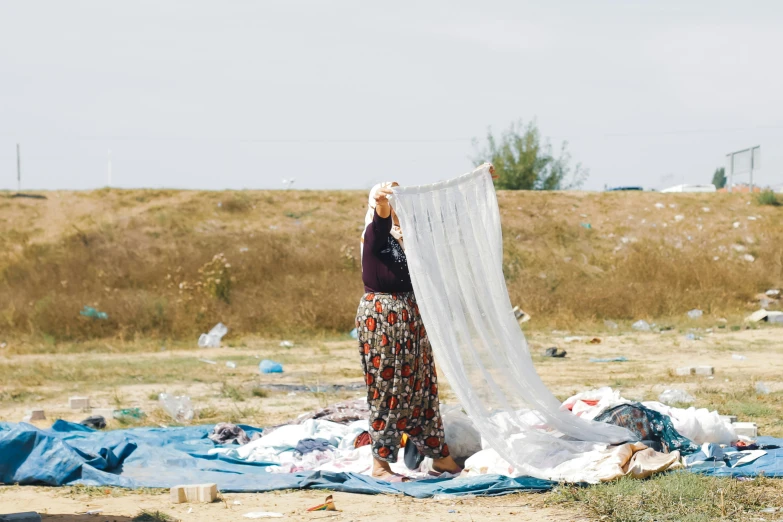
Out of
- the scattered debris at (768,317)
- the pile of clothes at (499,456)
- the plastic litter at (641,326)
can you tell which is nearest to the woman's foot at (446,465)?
the pile of clothes at (499,456)

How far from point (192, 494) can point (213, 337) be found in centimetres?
987

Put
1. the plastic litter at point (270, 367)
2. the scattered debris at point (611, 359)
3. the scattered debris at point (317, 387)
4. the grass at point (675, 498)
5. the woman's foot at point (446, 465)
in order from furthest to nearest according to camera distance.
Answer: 1. the scattered debris at point (611, 359)
2. the plastic litter at point (270, 367)
3. the scattered debris at point (317, 387)
4. the woman's foot at point (446, 465)
5. the grass at point (675, 498)

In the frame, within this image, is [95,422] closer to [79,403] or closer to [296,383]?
[79,403]

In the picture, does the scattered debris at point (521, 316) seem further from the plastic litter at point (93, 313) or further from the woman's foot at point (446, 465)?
the woman's foot at point (446, 465)

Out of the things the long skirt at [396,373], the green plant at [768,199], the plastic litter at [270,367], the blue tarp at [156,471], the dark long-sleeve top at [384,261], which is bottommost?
the plastic litter at [270,367]

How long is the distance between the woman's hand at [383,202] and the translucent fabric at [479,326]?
2.0 inches

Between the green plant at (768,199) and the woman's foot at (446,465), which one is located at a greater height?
the green plant at (768,199)

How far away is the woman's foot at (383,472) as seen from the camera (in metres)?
5.75

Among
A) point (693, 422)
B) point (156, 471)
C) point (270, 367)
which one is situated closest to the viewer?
point (693, 422)

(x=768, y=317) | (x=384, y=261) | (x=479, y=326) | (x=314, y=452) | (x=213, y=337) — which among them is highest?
(x=384, y=261)

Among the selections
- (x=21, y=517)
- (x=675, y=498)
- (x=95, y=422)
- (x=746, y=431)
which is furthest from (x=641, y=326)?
(x=21, y=517)

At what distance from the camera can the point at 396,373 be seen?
18.5 feet

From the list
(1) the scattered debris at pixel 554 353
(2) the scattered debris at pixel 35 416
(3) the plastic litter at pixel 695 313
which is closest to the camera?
(2) the scattered debris at pixel 35 416

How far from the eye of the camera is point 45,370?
11797 mm
